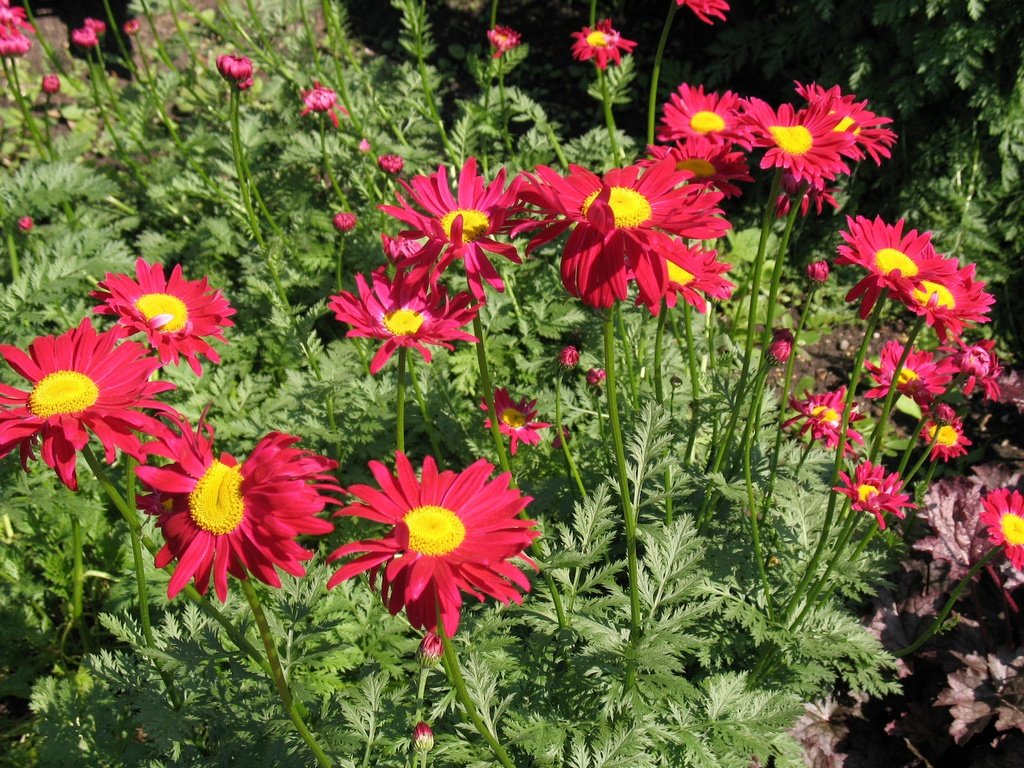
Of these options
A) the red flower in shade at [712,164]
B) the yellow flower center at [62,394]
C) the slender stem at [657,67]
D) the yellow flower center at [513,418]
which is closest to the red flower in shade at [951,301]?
the red flower in shade at [712,164]

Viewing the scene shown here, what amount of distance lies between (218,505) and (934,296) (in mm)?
1621

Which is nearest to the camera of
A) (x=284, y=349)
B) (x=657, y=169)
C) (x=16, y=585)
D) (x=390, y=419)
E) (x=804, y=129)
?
(x=657, y=169)

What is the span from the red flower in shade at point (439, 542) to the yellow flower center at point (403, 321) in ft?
1.42

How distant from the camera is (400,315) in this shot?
1.88 meters

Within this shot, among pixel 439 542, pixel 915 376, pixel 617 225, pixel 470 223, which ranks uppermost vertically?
pixel 617 225

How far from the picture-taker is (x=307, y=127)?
4.38m

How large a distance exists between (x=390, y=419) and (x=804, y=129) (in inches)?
72.3

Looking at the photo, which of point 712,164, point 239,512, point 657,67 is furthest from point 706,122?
point 239,512

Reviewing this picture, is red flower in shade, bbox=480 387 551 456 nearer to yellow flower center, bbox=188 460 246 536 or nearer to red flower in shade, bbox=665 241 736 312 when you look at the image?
red flower in shade, bbox=665 241 736 312

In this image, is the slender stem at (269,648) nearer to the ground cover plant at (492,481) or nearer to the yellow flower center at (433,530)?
the ground cover plant at (492,481)

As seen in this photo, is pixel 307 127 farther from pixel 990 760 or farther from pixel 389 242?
pixel 990 760

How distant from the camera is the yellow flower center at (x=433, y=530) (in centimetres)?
139

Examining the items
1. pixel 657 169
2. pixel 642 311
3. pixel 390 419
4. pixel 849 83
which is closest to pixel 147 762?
pixel 390 419

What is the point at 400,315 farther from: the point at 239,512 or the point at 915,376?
the point at 915,376
